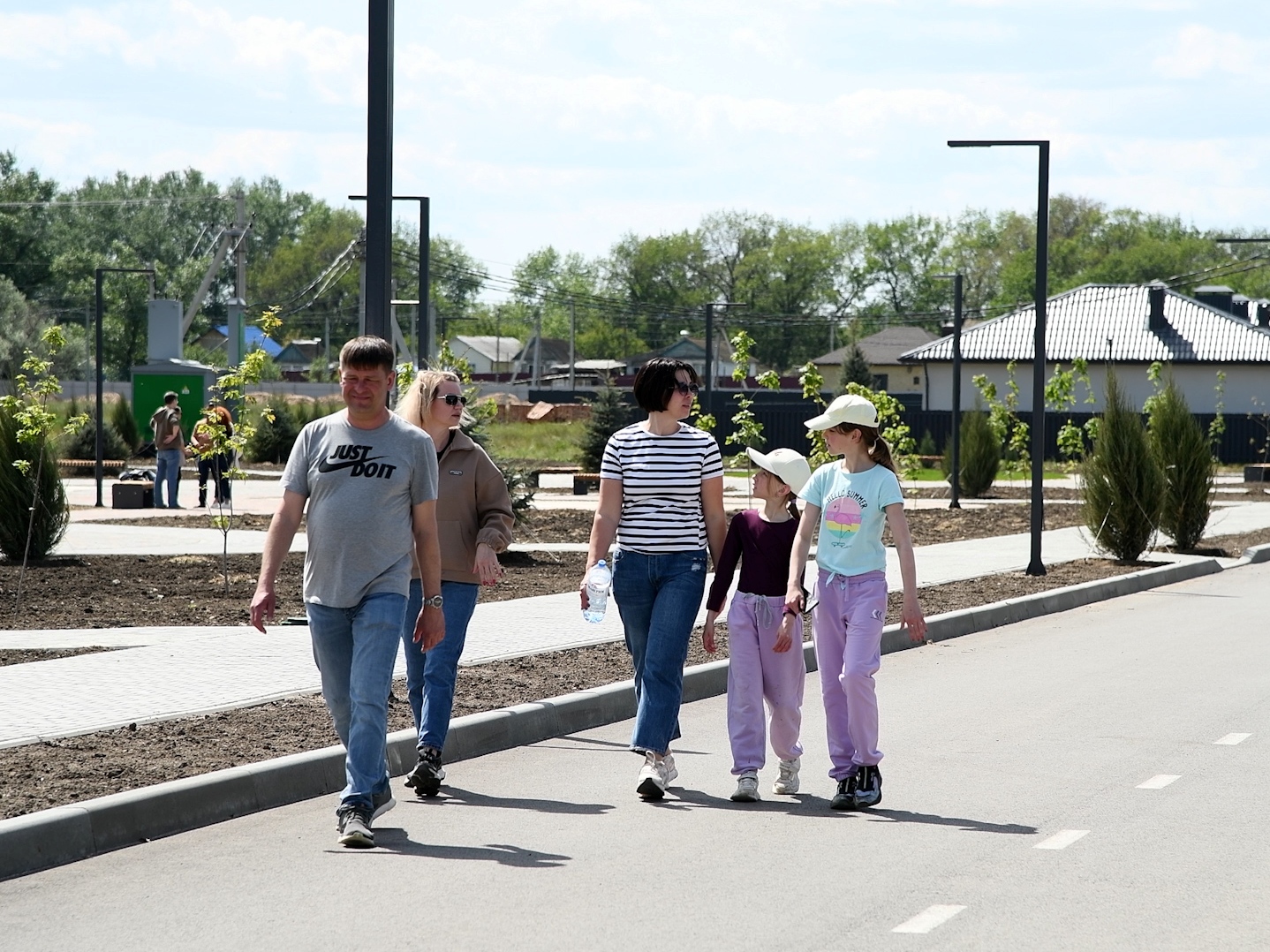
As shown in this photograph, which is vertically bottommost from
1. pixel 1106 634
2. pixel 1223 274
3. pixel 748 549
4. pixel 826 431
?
pixel 1106 634

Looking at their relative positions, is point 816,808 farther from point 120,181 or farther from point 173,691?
point 120,181

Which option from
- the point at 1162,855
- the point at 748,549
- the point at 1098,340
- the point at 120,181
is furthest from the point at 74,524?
the point at 120,181

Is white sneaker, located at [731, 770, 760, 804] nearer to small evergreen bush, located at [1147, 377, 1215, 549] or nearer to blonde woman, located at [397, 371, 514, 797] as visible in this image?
blonde woman, located at [397, 371, 514, 797]

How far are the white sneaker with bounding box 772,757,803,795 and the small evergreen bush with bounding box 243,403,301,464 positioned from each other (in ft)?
131

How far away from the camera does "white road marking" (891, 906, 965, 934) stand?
525 centimetres

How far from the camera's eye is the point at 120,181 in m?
118

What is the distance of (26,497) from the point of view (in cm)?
1717

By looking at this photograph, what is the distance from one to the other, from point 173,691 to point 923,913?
5.14 metres

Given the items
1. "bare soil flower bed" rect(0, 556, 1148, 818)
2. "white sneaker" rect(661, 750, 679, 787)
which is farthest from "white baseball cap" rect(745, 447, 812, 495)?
"bare soil flower bed" rect(0, 556, 1148, 818)

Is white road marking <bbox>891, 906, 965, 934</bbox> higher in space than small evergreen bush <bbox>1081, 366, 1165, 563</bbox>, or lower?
lower

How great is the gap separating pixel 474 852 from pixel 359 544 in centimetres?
121

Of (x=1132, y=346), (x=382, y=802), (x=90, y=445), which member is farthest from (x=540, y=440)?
(x=382, y=802)

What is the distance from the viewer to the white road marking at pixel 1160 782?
7.59 metres

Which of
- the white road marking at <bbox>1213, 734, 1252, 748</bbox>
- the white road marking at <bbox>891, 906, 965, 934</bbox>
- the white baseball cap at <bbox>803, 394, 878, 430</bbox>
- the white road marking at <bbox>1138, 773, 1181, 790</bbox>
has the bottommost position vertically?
the white road marking at <bbox>1213, 734, 1252, 748</bbox>
